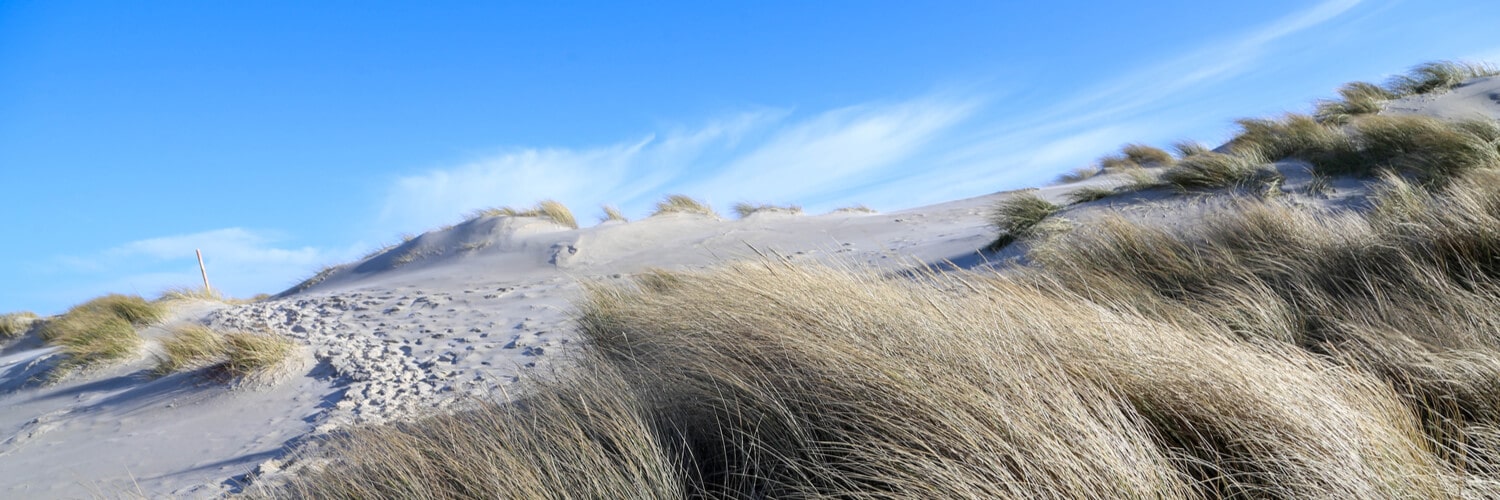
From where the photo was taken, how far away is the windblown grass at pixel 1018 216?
635cm

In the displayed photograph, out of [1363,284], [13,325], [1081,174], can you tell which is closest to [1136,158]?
[1081,174]

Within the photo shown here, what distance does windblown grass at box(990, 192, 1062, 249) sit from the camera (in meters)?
6.35

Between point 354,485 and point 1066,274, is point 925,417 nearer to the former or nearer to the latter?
point 354,485

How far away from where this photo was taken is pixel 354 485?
209 centimetres

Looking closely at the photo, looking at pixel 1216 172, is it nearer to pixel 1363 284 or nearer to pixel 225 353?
pixel 1363 284

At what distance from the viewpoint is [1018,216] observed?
6.55m

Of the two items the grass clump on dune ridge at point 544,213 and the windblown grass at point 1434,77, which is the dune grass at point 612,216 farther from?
the windblown grass at point 1434,77

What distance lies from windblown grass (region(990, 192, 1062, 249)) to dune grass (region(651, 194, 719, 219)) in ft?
22.1

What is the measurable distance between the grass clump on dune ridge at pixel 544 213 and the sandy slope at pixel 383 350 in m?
1.33

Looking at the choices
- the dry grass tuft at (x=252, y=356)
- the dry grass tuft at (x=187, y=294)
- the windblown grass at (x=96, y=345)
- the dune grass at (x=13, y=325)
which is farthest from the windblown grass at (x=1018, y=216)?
the dune grass at (x=13, y=325)

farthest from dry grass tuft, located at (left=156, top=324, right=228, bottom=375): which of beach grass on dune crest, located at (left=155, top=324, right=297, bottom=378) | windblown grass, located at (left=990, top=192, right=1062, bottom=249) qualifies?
windblown grass, located at (left=990, top=192, right=1062, bottom=249)

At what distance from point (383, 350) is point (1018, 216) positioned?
5551 millimetres

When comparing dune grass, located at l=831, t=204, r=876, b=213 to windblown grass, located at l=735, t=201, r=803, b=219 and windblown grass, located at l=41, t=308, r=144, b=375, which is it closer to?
windblown grass, located at l=735, t=201, r=803, b=219

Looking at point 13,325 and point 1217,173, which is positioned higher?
point 13,325
